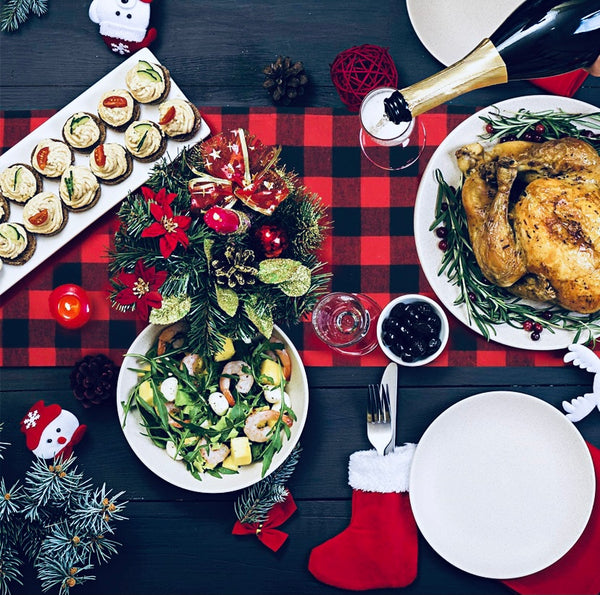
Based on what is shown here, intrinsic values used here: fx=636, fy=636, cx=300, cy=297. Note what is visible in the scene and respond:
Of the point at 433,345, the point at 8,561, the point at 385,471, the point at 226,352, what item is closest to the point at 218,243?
the point at 226,352

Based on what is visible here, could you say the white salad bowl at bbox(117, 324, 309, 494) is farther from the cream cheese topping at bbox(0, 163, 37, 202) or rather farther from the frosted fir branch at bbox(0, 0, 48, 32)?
the frosted fir branch at bbox(0, 0, 48, 32)

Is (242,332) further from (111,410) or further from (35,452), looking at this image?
(35,452)

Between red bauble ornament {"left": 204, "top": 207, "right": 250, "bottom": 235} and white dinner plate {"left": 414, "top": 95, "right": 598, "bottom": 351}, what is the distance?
1.31ft

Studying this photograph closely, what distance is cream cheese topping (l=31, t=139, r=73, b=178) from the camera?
1.26 m

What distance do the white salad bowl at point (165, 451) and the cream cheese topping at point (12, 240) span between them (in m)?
0.31

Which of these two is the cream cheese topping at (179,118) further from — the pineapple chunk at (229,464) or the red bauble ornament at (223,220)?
the pineapple chunk at (229,464)

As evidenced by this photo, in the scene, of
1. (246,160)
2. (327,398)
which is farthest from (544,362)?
(246,160)

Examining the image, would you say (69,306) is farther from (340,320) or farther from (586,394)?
(586,394)

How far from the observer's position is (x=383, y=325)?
4.06 ft

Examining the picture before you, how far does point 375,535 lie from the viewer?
1273mm

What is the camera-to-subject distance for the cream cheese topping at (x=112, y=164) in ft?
4.06

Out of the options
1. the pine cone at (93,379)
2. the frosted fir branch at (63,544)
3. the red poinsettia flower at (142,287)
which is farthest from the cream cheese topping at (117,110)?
the frosted fir branch at (63,544)

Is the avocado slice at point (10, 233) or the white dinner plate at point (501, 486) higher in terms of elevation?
the avocado slice at point (10, 233)

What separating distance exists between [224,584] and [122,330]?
573 millimetres
